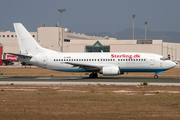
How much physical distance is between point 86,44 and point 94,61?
68.4 m

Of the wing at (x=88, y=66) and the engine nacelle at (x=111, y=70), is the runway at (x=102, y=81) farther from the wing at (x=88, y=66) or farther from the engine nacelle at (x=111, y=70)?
the wing at (x=88, y=66)

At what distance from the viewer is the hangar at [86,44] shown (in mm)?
106438

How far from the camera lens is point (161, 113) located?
47.8ft

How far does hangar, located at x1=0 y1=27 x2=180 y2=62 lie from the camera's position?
106438 millimetres

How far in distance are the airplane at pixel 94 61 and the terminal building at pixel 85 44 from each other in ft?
195

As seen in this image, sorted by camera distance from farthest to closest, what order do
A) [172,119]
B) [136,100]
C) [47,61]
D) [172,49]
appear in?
1. [172,49]
2. [47,61]
3. [136,100]
4. [172,119]

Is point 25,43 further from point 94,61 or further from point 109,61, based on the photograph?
point 109,61

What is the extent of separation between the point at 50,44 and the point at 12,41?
2279cm

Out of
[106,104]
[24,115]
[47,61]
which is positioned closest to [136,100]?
[106,104]

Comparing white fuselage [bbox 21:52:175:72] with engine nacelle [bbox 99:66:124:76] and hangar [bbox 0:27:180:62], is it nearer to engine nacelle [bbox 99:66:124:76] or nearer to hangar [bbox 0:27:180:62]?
engine nacelle [bbox 99:66:124:76]

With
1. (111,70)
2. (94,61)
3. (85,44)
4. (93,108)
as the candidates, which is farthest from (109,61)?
(85,44)

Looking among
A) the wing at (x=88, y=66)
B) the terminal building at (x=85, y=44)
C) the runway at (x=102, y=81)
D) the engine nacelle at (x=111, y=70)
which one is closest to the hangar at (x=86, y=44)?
the terminal building at (x=85, y=44)

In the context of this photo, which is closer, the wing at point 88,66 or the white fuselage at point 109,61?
the wing at point 88,66

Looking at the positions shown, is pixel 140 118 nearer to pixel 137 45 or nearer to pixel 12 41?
pixel 137 45
